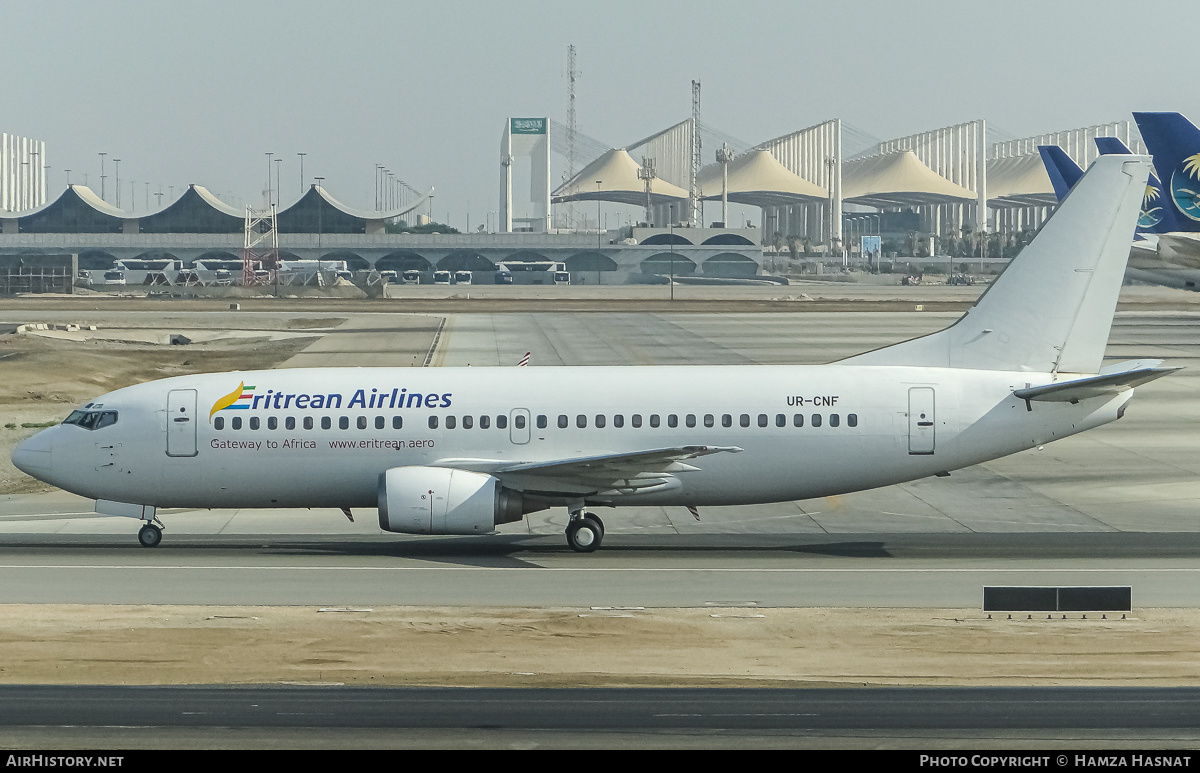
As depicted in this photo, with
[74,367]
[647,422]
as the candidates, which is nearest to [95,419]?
[647,422]

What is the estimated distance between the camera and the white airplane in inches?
1131

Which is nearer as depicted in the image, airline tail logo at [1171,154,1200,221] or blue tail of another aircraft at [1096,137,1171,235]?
airline tail logo at [1171,154,1200,221]

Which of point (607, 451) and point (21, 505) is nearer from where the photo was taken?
point (607, 451)

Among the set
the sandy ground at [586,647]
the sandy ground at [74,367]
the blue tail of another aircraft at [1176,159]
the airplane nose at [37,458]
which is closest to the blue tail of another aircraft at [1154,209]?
the blue tail of another aircraft at [1176,159]

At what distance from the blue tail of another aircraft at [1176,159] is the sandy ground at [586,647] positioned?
63.4m

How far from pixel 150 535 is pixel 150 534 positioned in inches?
0.9

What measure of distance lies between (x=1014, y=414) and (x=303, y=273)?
587ft

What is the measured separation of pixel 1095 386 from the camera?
1093 inches

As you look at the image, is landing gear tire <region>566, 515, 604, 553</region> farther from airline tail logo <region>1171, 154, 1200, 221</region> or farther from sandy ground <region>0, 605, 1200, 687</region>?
airline tail logo <region>1171, 154, 1200, 221</region>

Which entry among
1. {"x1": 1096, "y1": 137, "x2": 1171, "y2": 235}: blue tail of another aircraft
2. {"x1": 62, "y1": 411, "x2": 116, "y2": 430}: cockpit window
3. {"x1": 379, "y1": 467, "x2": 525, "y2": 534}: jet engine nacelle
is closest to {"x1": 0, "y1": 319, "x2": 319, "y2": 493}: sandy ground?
{"x1": 62, "y1": 411, "x2": 116, "y2": 430}: cockpit window

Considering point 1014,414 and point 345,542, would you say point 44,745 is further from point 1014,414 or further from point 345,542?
point 1014,414

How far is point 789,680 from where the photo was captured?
19234mm

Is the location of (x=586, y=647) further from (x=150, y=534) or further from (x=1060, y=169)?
(x=1060, y=169)
